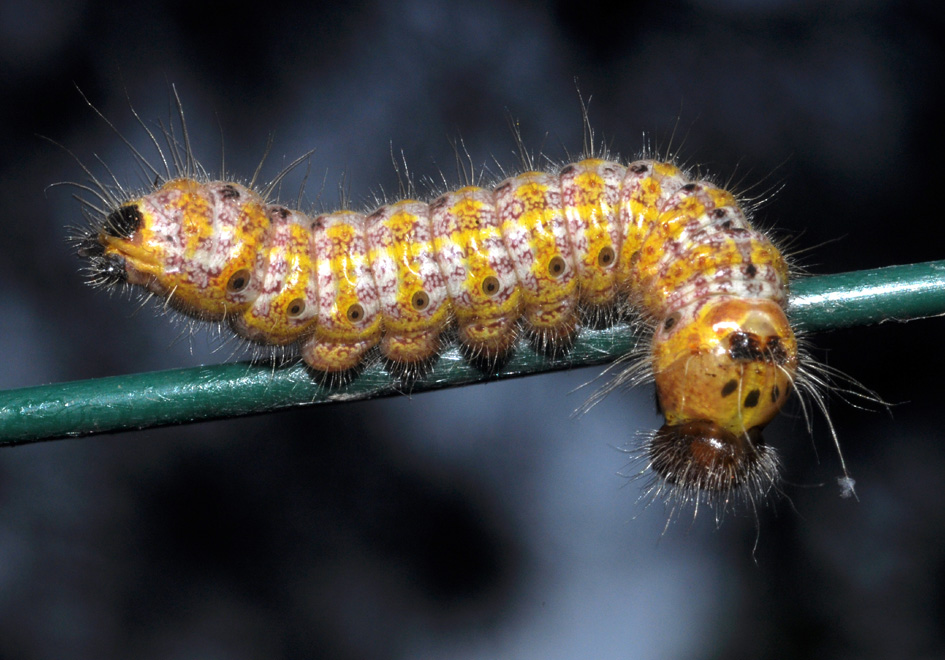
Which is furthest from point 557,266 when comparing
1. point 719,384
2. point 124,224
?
point 124,224

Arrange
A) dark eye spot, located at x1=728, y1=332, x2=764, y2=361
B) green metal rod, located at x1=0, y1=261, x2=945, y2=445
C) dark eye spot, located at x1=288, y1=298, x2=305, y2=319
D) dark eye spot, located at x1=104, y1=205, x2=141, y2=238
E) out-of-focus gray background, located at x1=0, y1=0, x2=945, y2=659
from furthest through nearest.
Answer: out-of-focus gray background, located at x1=0, y1=0, x2=945, y2=659, dark eye spot, located at x1=288, y1=298, x2=305, y2=319, dark eye spot, located at x1=104, y1=205, x2=141, y2=238, dark eye spot, located at x1=728, y1=332, x2=764, y2=361, green metal rod, located at x1=0, y1=261, x2=945, y2=445

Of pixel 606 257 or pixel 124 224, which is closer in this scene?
pixel 124 224

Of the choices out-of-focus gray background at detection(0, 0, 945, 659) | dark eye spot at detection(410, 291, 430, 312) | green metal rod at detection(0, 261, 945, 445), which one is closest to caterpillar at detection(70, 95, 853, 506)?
dark eye spot at detection(410, 291, 430, 312)

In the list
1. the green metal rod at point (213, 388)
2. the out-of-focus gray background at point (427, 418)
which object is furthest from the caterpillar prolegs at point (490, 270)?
the out-of-focus gray background at point (427, 418)

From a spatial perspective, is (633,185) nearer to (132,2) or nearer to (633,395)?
(633,395)

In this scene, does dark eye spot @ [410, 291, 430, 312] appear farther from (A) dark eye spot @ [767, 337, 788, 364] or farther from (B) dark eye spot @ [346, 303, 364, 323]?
(A) dark eye spot @ [767, 337, 788, 364]

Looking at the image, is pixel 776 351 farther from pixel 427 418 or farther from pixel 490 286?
pixel 427 418
